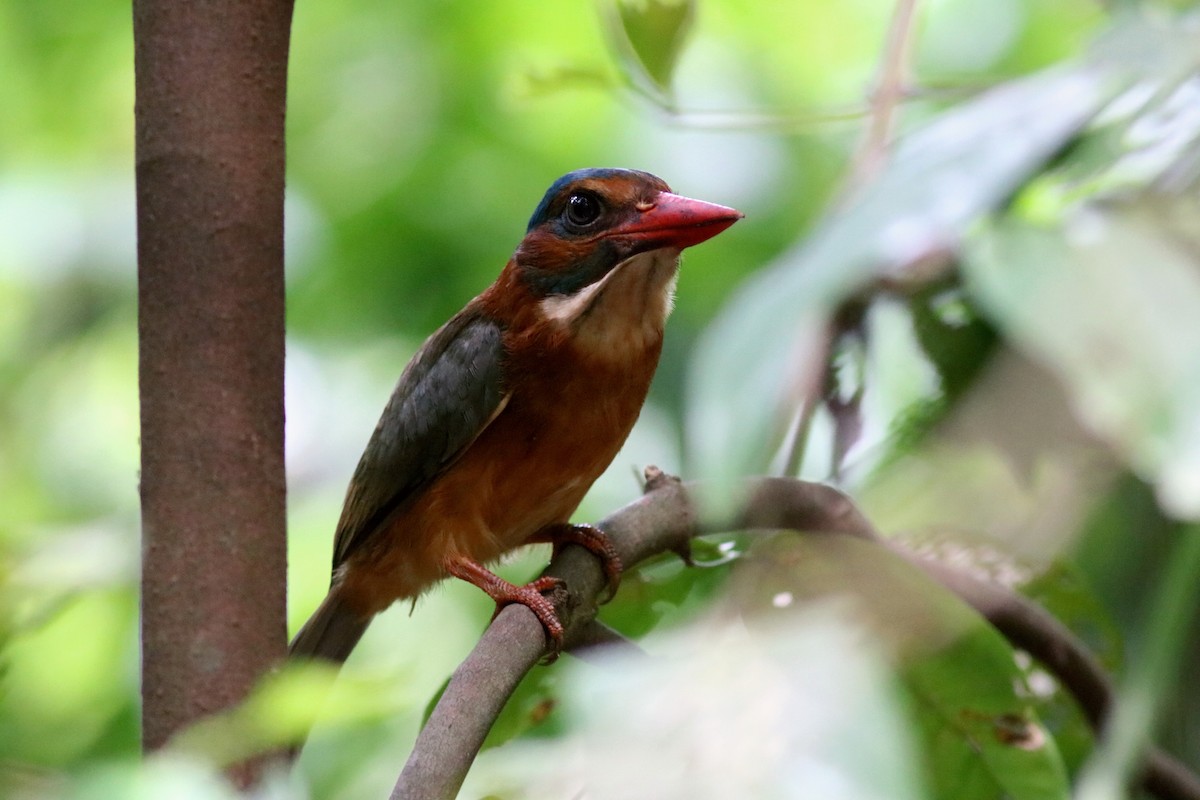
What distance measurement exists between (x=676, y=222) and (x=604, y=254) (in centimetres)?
18

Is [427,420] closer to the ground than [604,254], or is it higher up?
closer to the ground

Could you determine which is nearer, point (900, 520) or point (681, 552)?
point (900, 520)

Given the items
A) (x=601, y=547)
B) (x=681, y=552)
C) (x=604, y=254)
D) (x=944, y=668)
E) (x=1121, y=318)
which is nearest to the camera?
(x=1121, y=318)

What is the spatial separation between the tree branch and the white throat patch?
1.08 ft

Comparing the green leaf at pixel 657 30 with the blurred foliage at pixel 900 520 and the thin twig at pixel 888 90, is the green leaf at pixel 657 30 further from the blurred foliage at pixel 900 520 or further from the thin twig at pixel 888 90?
the thin twig at pixel 888 90

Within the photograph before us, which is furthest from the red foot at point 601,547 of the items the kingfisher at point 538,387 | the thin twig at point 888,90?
the thin twig at point 888,90

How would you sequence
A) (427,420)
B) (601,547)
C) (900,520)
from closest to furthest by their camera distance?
(900,520) < (601,547) < (427,420)

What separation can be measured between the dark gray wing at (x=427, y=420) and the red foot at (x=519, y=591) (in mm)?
161

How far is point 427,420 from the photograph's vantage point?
221 cm

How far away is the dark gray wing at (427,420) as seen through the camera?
7.02ft

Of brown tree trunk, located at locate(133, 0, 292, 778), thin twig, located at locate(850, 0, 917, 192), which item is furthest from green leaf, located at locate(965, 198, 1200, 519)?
brown tree trunk, located at locate(133, 0, 292, 778)

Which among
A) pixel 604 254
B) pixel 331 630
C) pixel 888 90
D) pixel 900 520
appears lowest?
pixel 331 630

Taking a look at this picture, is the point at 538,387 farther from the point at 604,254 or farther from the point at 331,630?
the point at 331,630

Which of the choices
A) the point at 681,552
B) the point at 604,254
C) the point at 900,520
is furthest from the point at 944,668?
the point at 604,254
